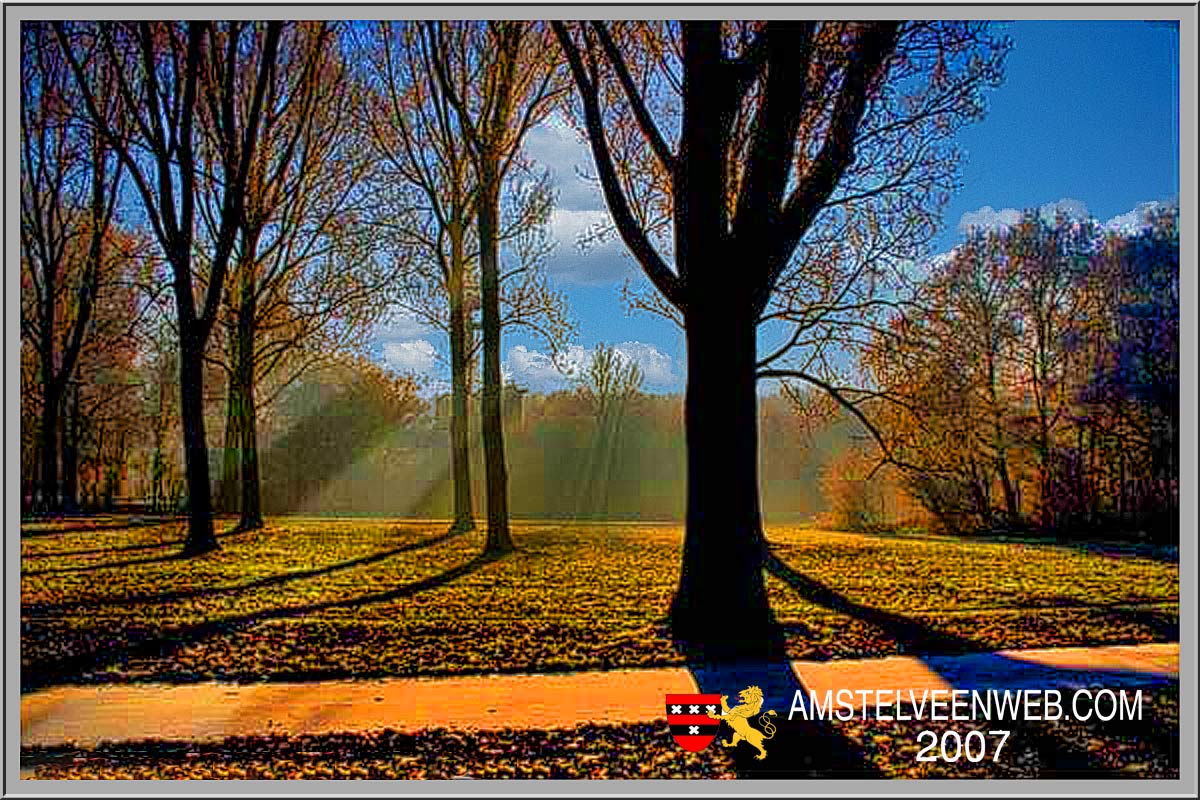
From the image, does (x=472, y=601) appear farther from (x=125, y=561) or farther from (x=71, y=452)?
(x=71, y=452)

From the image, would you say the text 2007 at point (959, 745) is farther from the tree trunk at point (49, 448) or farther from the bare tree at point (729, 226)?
the tree trunk at point (49, 448)

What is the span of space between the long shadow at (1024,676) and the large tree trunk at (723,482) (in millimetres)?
664

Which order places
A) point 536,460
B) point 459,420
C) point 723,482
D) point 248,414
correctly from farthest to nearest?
1. point 248,414
2. point 459,420
3. point 536,460
4. point 723,482

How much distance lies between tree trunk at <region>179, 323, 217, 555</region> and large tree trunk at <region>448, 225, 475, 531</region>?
195 centimetres

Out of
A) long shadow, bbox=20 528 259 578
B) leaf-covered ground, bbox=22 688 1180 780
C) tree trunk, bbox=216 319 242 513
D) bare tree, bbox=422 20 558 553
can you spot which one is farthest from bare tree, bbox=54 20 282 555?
leaf-covered ground, bbox=22 688 1180 780

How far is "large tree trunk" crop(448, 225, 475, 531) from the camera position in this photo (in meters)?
7.79

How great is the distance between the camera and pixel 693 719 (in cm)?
330

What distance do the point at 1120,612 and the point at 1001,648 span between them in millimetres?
1108

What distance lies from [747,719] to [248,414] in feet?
19.8

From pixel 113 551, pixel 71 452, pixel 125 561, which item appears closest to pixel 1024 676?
pixel 125 561

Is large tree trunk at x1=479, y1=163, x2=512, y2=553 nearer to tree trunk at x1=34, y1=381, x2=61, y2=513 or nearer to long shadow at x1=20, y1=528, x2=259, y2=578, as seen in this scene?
long shadow at x1=20, y1=528, x2=259, y2=578

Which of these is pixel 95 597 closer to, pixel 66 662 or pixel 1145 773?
pixel 66 662

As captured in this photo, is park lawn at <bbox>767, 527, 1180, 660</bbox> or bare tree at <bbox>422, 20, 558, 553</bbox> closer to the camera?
park lawn at <bbox>767, 527, 1180, 660</bbox>

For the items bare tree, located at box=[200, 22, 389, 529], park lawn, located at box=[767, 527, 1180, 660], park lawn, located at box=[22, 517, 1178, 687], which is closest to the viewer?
park lawn, located at box=[22, 517, 1178, 687]
